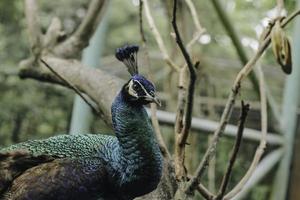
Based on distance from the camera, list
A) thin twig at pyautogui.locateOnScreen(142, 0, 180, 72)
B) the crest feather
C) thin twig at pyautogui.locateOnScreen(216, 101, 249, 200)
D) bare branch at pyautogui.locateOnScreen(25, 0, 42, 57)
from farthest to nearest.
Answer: bare branch at pyautogui.locateOnScreen(25, 0, 42, 57) < thin twig at pyautogui.locateOnScreen(142, 0, 180, 72) < the crest feather < thin twig at pyautogui.locateOnScreen(216, 101, 249, 200)

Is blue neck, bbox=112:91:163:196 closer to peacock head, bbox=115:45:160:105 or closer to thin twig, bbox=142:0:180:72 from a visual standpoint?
peacock head, bbox=115:45:160:105

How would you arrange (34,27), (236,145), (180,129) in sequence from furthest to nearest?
(34,27), (180,129), (236,145)

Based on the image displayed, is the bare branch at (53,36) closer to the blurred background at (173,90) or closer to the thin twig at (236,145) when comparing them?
the blurred background at (173,90)

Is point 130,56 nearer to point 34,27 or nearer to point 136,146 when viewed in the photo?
point 136,146

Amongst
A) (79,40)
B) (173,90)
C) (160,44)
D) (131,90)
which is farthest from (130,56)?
(173,90)

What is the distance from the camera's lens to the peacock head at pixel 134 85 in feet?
3.66

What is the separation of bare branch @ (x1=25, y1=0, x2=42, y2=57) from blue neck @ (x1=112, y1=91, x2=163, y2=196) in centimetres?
60

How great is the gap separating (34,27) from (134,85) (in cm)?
65

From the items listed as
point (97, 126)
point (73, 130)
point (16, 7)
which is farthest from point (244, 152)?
point (16, 7)

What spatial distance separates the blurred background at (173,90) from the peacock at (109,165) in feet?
1.92

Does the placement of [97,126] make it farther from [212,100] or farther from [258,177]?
[258,177]

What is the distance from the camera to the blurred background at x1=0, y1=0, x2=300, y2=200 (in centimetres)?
202

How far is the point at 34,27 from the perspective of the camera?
5.59ft

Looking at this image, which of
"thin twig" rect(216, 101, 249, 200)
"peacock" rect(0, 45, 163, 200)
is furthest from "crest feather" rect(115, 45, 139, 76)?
"thin twig" rect(216, 101, 249, 200)
